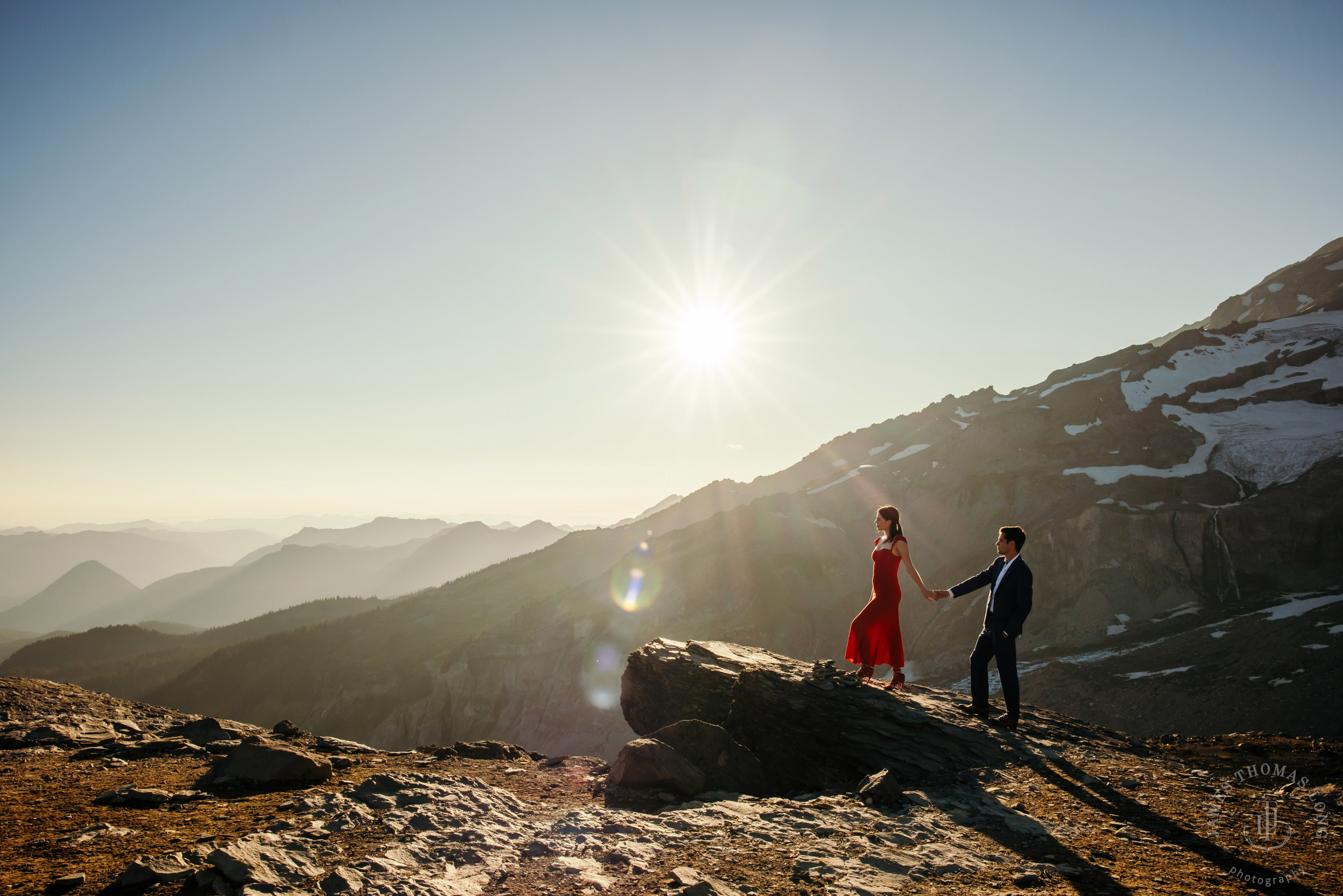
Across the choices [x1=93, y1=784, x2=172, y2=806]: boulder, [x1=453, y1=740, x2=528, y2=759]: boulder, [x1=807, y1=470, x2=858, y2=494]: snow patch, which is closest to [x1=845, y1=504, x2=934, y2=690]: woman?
[x1=453, y1=740, x2=528, y2=759]: boulder

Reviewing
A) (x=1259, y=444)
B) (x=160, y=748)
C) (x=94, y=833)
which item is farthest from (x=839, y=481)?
(x=94, y=833)

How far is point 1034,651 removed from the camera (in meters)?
52.8

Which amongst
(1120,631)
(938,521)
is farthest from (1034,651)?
(938,521)

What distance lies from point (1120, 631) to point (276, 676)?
12301 centimetres

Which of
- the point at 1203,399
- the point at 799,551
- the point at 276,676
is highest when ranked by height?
the point at 1203,399

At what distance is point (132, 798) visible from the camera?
7695 mm

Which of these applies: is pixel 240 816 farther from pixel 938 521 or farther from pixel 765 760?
pixel 938 521

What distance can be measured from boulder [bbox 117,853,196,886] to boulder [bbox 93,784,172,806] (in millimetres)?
3063

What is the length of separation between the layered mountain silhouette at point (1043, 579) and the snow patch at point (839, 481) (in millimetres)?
632

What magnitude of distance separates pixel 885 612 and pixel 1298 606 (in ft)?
175

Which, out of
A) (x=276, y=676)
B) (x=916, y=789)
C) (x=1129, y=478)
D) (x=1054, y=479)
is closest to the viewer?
(x=916, y=789)

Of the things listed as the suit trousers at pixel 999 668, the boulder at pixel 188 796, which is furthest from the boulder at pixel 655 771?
the boulder at pixel 188 796

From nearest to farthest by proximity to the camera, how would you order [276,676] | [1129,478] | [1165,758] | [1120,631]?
[1165,758] → [1120,631] → [1129,478] → [276,676]

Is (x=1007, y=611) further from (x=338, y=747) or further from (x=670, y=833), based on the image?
(x=338, y=747)
